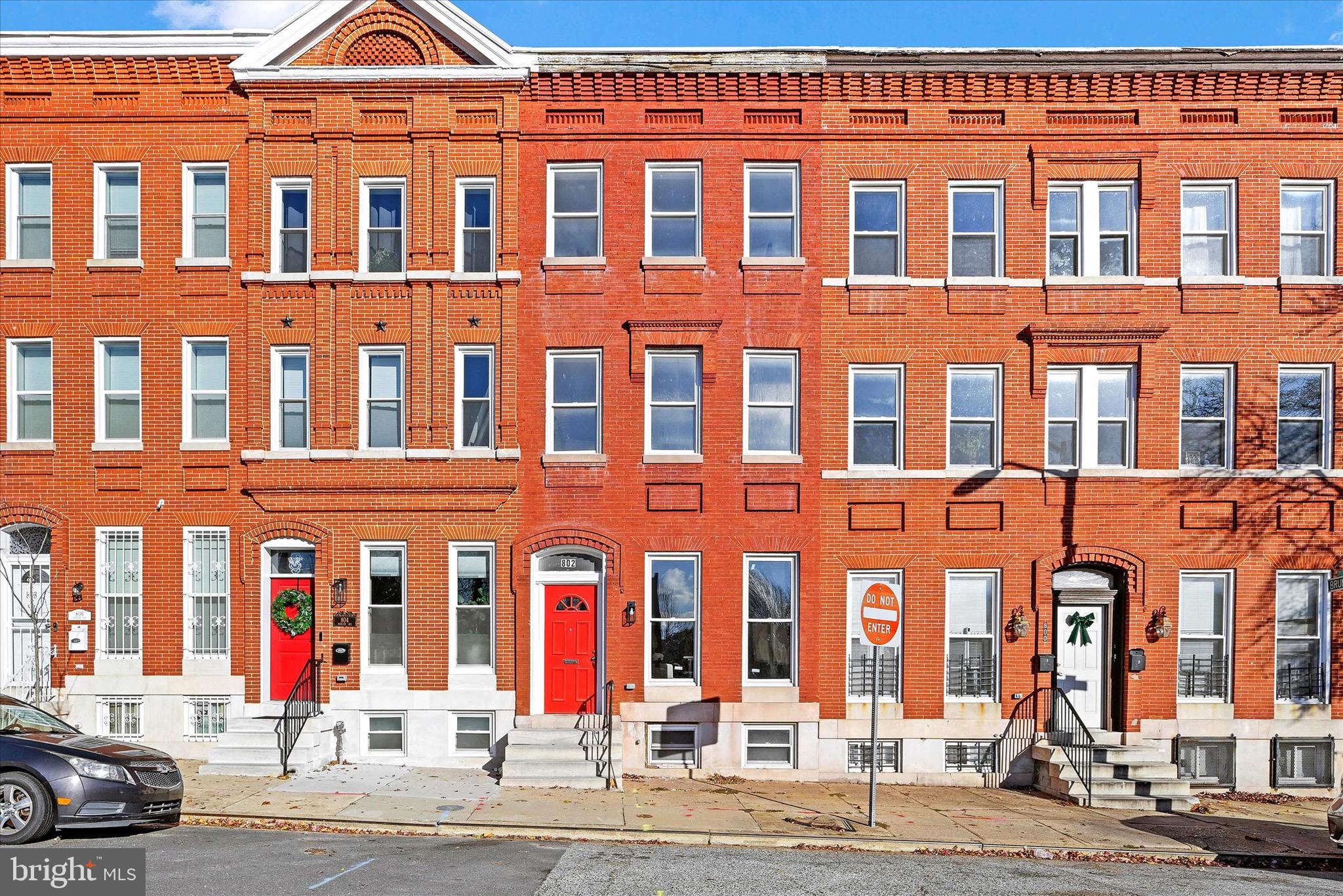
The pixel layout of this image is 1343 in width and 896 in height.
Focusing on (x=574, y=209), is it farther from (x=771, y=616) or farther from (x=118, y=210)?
(x=118, y=210)

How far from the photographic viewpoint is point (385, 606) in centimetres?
1603

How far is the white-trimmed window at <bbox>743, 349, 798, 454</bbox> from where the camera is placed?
16.1 meters

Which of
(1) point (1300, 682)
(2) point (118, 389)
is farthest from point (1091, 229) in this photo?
(2) point (118, 389)

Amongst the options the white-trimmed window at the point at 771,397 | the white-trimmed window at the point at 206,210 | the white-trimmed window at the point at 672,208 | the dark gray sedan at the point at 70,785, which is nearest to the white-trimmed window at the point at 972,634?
the white-trimmed window at the point at 771,397

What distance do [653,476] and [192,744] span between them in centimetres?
834

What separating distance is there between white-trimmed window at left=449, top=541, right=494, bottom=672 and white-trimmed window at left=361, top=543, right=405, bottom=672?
83 cm

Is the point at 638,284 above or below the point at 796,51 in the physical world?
below

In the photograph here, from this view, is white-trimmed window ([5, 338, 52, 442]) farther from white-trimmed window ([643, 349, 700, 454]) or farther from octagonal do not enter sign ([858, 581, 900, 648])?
octagonal do not enter sign ([858, 581, 900, 648])

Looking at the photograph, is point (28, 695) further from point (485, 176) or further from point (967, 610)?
point (967, 610)

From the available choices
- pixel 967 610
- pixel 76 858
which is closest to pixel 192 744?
pixel 76 858

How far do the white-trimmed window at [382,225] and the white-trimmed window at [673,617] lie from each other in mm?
6301

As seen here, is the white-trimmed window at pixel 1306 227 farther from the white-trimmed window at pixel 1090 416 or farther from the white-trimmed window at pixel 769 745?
the white-trimmed window at pixel 769 745

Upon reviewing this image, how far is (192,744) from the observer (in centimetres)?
1580

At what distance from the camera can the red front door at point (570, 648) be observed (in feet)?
52.2
